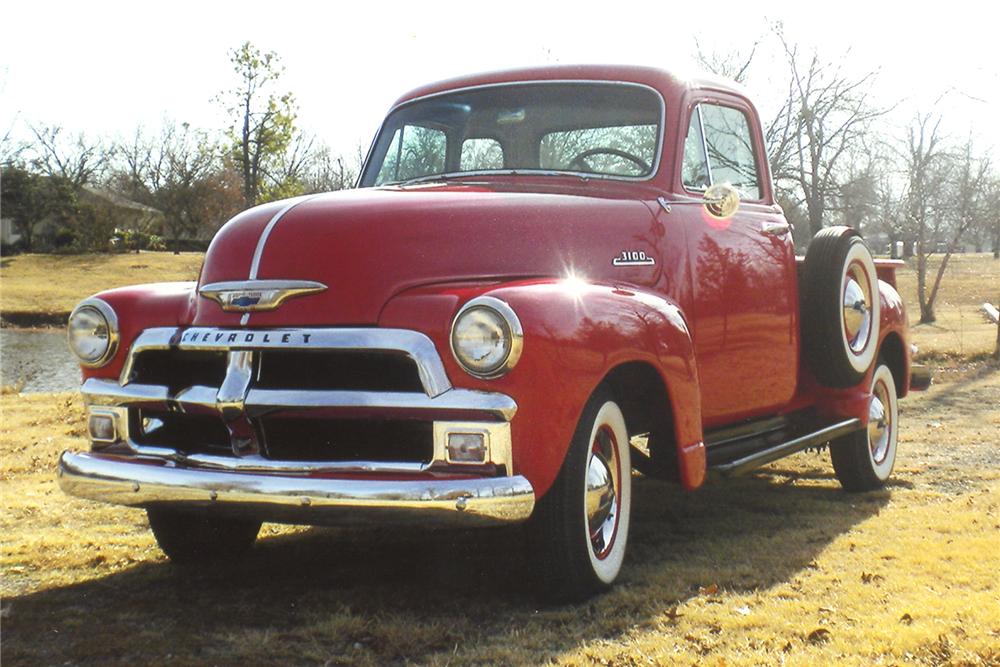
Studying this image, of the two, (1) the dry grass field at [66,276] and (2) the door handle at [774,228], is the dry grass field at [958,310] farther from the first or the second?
(1) the dry grass field at [66,276]

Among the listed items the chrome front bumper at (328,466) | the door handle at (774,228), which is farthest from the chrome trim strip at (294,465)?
the door handle at (774,228)

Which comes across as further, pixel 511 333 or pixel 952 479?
pixel 952 479

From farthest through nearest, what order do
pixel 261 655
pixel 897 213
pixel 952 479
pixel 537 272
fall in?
pixel 897 213, pixel 952 479, pixel 537 272, pixel 261 655

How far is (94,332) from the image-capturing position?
4301mm

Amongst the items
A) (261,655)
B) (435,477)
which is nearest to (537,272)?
(435,477)

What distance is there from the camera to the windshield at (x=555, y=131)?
511 centimetres

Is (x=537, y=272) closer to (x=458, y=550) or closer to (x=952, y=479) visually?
(x=458, y=550)

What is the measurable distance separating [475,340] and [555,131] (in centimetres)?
189

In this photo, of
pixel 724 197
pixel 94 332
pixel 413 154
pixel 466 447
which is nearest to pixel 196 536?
pixel 94 332

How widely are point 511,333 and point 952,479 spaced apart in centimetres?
430

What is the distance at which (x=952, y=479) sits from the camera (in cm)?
684

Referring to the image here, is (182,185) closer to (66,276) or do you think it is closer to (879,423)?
(66,276)

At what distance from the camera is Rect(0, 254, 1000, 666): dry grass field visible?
11.4 ft

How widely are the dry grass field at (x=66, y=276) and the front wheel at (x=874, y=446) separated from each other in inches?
1148
